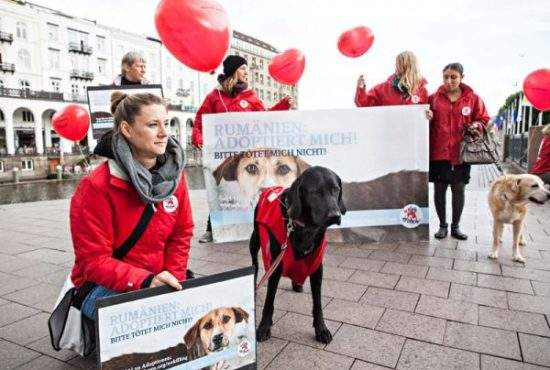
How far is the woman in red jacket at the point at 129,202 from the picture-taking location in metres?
2.00

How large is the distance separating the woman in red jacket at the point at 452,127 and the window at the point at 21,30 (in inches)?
1931

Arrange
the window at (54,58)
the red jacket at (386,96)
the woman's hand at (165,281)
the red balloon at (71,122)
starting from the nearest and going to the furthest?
the woman's hand at (165,281) → the red jacket at (386,96) → the red balloon at (71,122) → the window at (54,58)

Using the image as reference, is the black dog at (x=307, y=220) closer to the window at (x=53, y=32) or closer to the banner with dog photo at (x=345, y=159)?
the banner with dog photo at (x=345, y=159)

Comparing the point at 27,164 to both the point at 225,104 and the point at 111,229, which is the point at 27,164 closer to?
the point at 225,104

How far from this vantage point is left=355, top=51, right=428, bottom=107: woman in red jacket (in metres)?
5.04

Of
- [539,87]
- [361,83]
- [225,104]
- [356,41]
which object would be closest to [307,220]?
[225,104]

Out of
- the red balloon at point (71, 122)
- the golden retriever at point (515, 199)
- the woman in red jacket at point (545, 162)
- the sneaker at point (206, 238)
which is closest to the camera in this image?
the golden retriever at point (515, 199)

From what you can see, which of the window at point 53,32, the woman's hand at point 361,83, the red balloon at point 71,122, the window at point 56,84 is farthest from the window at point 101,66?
the woman's hand at point 361,83

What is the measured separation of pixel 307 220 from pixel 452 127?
3.40 m

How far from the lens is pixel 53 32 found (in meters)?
44.8

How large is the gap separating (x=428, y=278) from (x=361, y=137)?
80.5 inches

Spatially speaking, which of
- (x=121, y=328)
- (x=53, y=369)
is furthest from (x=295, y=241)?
(x=53, y=369)

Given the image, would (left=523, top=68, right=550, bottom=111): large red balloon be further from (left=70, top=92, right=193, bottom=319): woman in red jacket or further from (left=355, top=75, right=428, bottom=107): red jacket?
(left=70, top=92, right=193, bottom=319): woman in red jacket

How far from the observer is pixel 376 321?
2.93 meters
